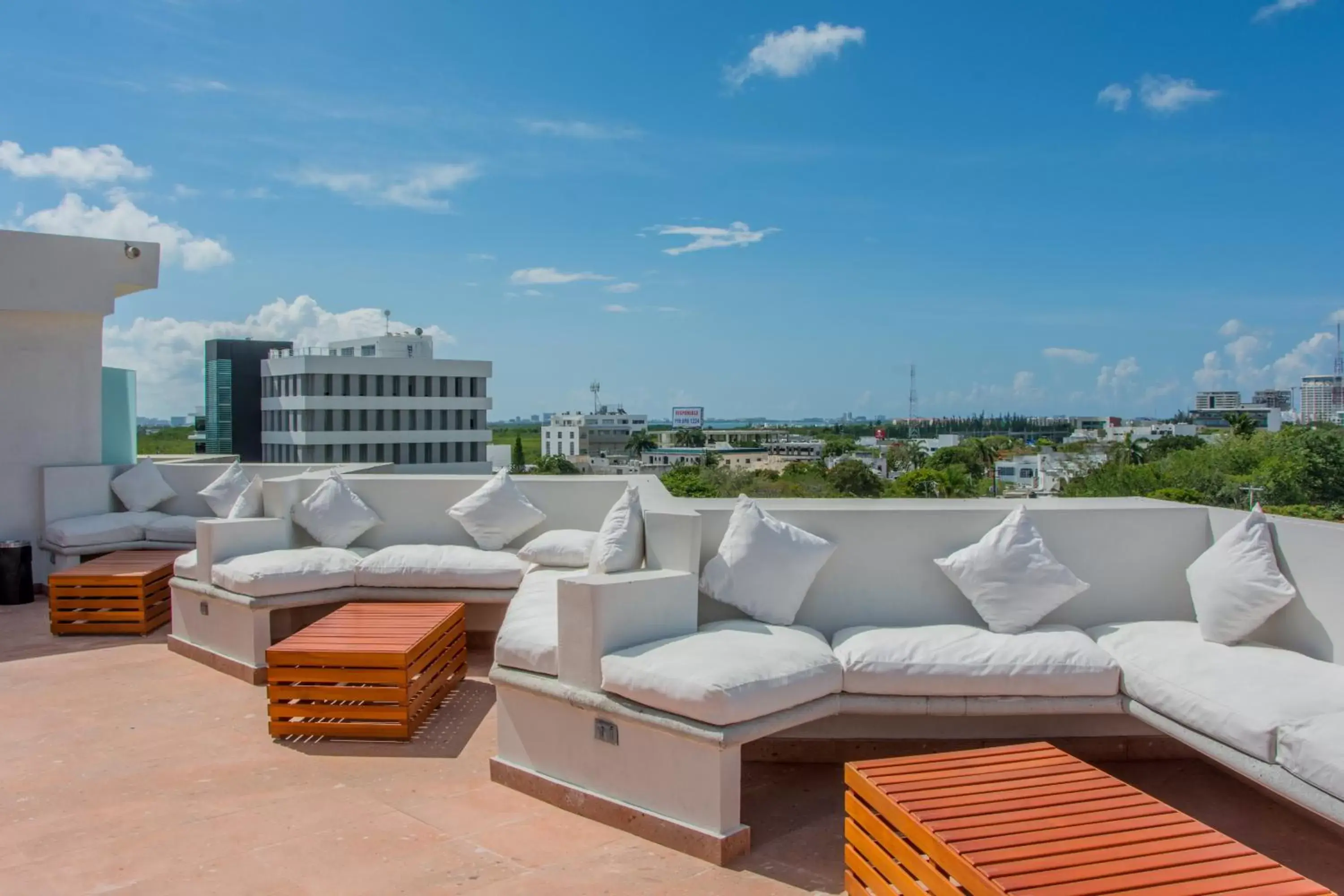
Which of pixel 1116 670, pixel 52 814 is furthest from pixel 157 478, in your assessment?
pixel 1116 670

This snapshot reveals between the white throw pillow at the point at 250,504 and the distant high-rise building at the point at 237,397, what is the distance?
56.2 metres

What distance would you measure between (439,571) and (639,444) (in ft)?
346

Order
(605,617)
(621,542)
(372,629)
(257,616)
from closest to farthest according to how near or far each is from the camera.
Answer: (605,617) < (621,542) < (372,629) < (257,616)

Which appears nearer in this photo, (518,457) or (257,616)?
(257,616)

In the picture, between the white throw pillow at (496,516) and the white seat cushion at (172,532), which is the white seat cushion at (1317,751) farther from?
the white seat cushion at (172,532)

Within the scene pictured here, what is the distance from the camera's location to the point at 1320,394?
3009 inches

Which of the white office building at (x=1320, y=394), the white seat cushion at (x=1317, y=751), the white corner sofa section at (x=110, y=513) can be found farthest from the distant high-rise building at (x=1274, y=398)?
the white seat cushion at (x=1317, y=751)

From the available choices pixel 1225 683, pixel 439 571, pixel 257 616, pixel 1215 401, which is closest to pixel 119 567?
pixel 257 616

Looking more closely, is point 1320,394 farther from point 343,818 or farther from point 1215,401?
point 343,818

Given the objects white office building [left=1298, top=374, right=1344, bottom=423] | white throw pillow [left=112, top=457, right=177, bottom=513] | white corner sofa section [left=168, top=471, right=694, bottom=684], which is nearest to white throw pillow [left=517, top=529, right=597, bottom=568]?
white corner sofa section [left=168, top=471, right=694, bottom=684]

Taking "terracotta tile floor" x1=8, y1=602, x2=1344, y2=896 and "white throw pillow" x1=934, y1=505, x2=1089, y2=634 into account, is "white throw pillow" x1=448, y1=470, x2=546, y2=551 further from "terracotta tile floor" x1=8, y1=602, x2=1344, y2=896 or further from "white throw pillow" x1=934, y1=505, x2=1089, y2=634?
"white throw pillow" x1=934, y1=505, x2=1089, y2=634

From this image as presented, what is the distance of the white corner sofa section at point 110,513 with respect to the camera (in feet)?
24.3

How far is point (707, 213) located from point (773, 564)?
3899 inches

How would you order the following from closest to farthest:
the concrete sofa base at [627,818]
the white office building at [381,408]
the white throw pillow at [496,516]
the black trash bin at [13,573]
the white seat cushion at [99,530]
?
the concrete sofa base at [627,818] → the white throw pillow at [496,516] → the black trash bin at [13,573] → the white seat cushion at [99,530] → the white office building at [381,408]
